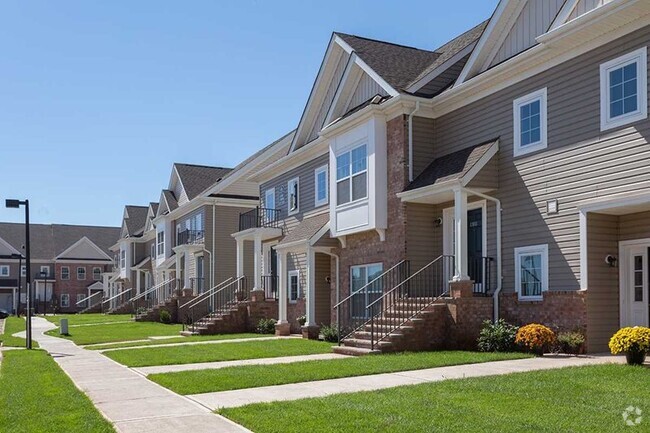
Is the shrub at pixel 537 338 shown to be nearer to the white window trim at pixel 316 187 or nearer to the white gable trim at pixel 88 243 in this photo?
the white window trim at pixel 316 187

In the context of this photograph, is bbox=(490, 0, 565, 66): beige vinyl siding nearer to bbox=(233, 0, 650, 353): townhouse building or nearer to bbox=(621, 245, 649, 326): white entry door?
bbox=(233, 0, 650, 353): townhouse building

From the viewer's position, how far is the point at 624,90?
1407cm

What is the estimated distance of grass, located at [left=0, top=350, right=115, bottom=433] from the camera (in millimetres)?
8547

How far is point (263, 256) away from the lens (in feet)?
99.8

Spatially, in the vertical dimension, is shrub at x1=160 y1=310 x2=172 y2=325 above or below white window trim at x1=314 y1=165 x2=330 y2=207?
below

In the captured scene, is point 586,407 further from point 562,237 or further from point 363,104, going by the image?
point 363,104

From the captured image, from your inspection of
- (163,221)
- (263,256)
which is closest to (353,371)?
(263,256)

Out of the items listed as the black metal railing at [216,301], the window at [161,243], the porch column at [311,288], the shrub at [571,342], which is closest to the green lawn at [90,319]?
the window at [161,243]

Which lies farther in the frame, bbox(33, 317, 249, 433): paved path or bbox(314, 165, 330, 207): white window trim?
bbox(314, 165, 330, 207): white window trim

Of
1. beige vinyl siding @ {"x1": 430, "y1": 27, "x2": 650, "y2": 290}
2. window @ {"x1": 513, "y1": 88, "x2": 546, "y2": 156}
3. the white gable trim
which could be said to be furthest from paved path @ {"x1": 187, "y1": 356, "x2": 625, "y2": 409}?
the white gable trim

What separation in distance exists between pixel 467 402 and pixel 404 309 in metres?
8.13

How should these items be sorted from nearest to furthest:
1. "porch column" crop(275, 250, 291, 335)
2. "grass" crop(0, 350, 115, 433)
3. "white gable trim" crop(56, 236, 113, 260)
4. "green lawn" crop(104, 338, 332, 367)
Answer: "grass" crop(0, 350, 115, 433)
"green lawn" crop(104, 338, 332, 367)
"porch column" crop(275, 250, 291, 335)
"white gable trim" crop(56, 236, 113, 260)

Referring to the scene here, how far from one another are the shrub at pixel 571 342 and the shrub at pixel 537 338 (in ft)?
0.58

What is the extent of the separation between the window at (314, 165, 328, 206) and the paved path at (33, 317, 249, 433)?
35.7 ft
